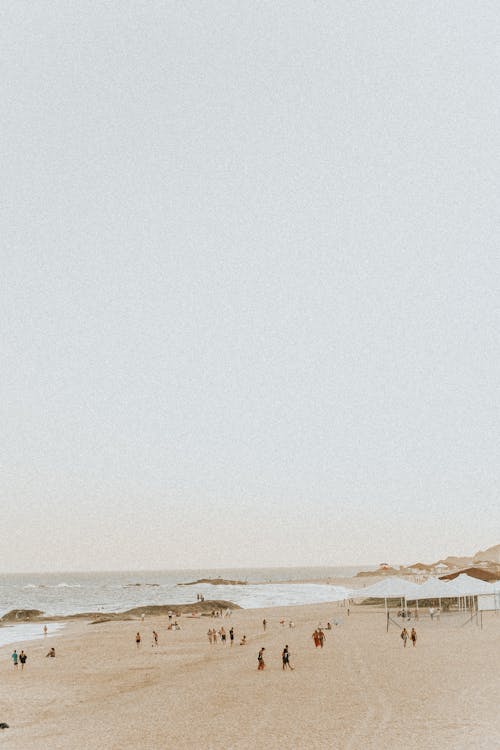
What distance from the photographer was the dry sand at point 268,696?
16.9 meters

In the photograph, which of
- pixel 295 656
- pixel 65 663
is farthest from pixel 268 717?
pixel 65 663

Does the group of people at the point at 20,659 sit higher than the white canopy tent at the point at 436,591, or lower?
lower

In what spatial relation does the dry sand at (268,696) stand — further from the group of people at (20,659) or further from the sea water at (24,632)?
the sea water at (24,632)

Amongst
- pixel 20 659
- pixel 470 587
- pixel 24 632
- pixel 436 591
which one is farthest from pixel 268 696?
pixel 24 632

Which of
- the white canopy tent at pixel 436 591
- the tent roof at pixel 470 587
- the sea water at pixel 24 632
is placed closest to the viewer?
the white canopy tent at pixel 436 591

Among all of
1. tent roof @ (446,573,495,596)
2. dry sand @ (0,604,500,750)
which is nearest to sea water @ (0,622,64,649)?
dry sand @ (0,604,500,750)

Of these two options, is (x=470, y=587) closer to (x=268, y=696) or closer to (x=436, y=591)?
(x=436, y=591)

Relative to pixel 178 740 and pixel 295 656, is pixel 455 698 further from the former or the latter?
pixel 295 656

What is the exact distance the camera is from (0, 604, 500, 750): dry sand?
16875 millimetres

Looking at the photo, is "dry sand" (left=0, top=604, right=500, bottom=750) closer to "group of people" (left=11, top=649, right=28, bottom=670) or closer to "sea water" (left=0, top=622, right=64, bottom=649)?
"group of people" (left=11, top=649, right=28, bottom=670)

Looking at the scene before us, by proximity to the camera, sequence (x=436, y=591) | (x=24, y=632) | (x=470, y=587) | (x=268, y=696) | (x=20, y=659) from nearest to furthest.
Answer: (x=268, y=696) < (x=20, y=659) < (x=436, y=591) < (x=470, y=587) < (x=24, y=632)

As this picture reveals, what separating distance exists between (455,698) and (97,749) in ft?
35.9

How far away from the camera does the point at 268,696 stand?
2173 centimetres

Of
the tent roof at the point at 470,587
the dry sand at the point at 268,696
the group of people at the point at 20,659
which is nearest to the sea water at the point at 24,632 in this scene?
the dry sand at the point at 268,696
